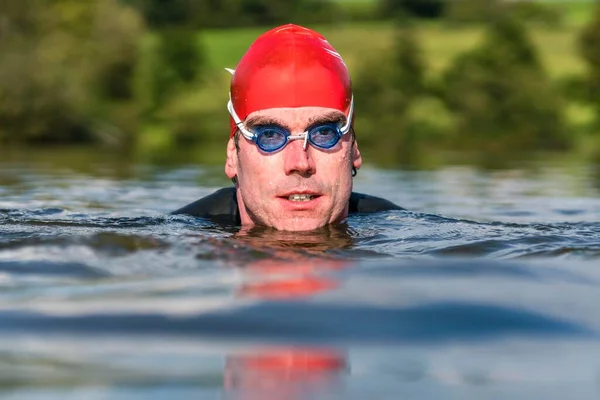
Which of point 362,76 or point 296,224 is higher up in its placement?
point 362,76

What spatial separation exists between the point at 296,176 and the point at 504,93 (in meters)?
48.8

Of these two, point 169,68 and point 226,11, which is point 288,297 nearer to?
point 169,68

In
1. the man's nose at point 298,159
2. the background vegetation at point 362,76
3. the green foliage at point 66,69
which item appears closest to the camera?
the man's nose at point 298,159

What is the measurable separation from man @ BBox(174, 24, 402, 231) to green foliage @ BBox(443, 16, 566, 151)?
3676 centimetres

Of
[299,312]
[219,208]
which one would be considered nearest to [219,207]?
[219,208]

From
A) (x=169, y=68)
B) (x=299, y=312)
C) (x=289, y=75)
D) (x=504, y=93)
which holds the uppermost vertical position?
(x=169, y=68)

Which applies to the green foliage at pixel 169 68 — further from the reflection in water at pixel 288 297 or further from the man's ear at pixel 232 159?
the reflection in water at pixel 288 297

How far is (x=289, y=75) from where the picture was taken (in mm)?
6246

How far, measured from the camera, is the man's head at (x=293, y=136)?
609 centimetres

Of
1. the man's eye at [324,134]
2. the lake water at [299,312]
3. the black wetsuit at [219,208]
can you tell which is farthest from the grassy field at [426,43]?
the lake water at [299,312]

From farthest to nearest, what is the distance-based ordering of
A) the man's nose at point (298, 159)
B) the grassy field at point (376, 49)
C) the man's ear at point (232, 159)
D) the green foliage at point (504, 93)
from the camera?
the grassy field at point (376, 49), the green foliage at point (504, 93), the man's ear at point (232, 159), the man's nose at point (298, 159)

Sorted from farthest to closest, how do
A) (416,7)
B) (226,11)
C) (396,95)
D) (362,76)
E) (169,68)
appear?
(226,11), (416,7), (169,68), (362,76), (396,95)

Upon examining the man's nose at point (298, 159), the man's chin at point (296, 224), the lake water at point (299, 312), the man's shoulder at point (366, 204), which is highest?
the man's nose at point (298, 159)

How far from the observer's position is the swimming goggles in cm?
607
